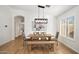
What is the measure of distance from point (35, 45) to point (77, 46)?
209 cm

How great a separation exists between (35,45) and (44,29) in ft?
10.8

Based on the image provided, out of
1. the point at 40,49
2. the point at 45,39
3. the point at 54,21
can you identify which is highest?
the point at 54,21

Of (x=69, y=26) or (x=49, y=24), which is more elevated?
(x=49, y=24)

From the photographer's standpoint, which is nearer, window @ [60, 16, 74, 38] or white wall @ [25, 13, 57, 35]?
window @ [60, 16, 74, 38]

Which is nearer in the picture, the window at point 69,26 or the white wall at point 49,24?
the window at point 69,26

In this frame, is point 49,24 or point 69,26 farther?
point 49,24
